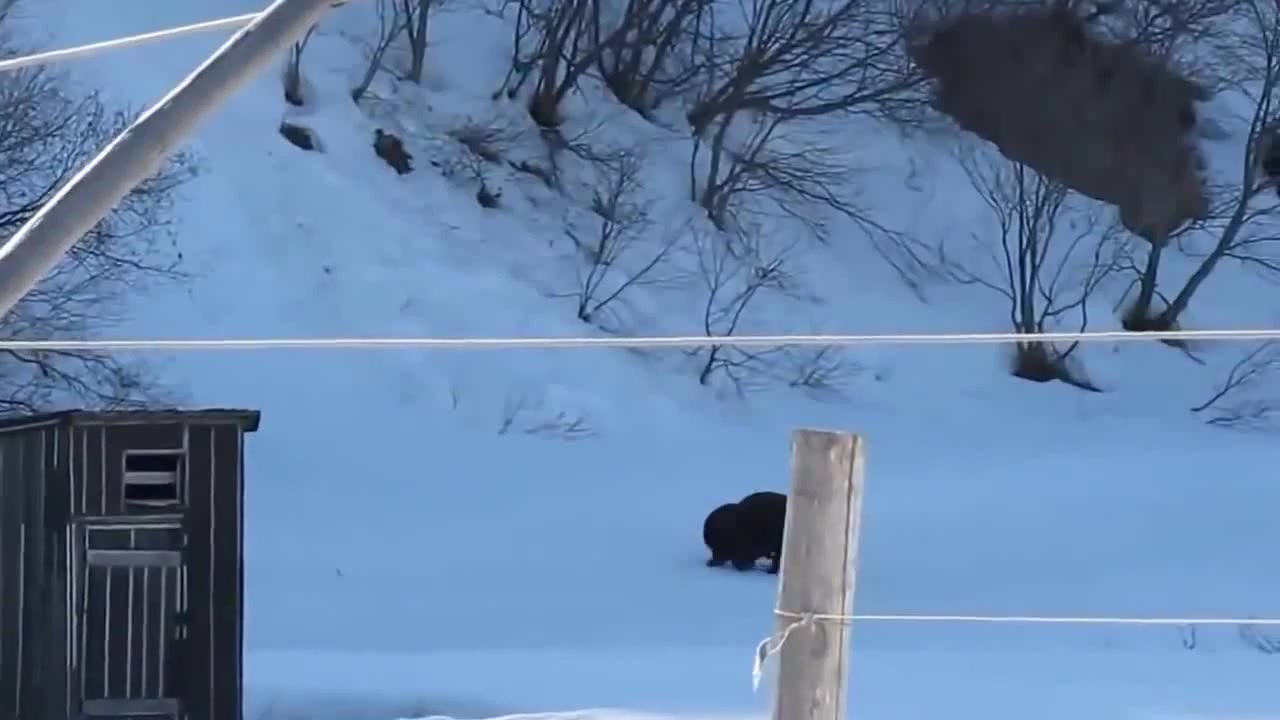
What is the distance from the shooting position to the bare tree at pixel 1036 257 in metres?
25.8

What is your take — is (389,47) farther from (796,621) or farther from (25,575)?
(796,621)

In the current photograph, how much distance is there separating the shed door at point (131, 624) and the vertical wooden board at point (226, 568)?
0.20 meters

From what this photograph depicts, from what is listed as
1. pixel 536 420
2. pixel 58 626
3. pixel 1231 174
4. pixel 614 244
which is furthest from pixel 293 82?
pixel 58 626

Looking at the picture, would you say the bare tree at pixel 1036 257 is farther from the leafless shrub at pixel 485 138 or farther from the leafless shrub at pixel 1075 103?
the leafless shrub at pixel 485 138

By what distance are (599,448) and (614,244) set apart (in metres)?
4.34

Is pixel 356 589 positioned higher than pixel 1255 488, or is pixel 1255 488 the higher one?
pixel 1255 488

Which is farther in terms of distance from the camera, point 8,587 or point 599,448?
point 599,448

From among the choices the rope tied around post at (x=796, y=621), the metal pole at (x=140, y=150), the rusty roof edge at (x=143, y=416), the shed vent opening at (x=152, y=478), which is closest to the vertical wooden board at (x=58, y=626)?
the shed vent opening at (x=152, y=478)

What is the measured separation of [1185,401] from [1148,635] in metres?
9.43

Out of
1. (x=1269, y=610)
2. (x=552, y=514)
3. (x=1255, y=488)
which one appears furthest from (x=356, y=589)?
(x=1255, y=488)

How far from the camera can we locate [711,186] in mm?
26969

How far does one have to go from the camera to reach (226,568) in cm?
1134

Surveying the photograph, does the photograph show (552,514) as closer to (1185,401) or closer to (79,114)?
(79,114)

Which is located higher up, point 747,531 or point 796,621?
point 747,531
